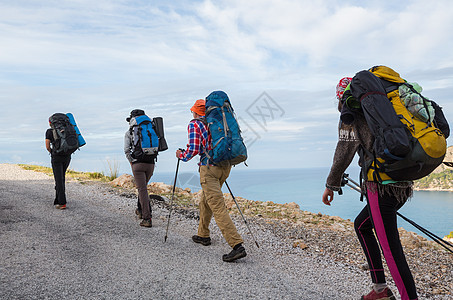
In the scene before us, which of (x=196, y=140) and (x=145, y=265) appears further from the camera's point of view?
(x=196, y=140)

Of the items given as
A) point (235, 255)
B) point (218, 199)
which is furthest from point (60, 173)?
point (235, 255)

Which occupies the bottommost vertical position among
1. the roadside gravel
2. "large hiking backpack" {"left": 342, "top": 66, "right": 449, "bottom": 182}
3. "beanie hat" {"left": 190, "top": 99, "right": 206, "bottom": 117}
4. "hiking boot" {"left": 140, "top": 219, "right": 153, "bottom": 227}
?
the roadside gravel

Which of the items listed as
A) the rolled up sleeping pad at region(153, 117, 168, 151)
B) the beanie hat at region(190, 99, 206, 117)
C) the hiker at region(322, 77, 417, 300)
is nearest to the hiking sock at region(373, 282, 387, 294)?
the hiker at region(322, 77, 417, 300)

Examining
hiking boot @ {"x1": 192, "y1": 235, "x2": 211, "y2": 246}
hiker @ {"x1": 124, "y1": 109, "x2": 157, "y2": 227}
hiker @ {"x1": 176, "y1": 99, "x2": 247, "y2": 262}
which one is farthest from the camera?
hiker @ {"x1": 124, "y1": 109, "x2": 157, "y2": 227}

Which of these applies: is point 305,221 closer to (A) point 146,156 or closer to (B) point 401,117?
(A) point 146,156

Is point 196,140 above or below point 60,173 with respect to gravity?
above

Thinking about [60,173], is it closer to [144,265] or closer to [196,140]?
[144,265]

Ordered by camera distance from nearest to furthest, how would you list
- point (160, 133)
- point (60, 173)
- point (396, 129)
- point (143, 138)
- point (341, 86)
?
point (396, 129) < point (341, 86) < point (143, 138) < point (160, 133) < point (60, 173)

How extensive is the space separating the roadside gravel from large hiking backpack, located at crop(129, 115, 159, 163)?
5.34 ft

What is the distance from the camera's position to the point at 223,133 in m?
5.60

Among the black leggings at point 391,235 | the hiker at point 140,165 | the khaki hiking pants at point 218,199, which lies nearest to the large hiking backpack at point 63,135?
the hiker at point 140,165

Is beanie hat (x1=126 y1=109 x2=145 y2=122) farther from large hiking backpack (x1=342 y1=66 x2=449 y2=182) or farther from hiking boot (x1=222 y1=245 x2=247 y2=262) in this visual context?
large hiking backpack (x1=342 y1=66 x2=449 y2=182)

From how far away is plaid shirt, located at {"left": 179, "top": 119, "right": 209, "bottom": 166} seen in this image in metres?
5.79

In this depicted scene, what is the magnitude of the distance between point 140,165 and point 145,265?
2.74 meters
